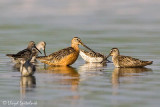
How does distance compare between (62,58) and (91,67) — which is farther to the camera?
(62,58)

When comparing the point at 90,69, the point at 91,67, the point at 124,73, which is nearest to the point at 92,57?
the point at 91,67

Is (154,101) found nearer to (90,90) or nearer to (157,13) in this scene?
(90,90)

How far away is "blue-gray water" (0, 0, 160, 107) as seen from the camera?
41.3 ft

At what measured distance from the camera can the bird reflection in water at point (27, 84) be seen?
521 inches

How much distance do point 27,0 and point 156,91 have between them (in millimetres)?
26871

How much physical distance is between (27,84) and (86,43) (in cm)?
1061

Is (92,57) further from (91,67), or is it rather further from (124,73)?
(124,73)

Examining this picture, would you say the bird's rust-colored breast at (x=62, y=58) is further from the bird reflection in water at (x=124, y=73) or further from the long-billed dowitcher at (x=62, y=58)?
the bird reflection in water at (x=124, y=73)

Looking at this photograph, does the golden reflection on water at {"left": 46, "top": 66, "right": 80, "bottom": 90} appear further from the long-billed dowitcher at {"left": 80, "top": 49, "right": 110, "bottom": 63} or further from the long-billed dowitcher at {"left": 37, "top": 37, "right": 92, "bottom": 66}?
the long-billed dowitcher at {"left": 80, "top": 49, "right": 110, "bottom": 63}

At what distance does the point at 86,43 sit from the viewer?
80.7 feet

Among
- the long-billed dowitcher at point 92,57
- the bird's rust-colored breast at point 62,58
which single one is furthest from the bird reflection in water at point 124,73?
the long-billed dowitcher at point 92,57

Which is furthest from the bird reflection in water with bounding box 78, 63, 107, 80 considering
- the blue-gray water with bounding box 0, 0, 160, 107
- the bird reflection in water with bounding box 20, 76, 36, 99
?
the bird reflection in water with bounding box 20, 76, 36, 99

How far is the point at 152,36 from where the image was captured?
87.5 ft

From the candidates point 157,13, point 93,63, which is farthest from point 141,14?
point 93,63
